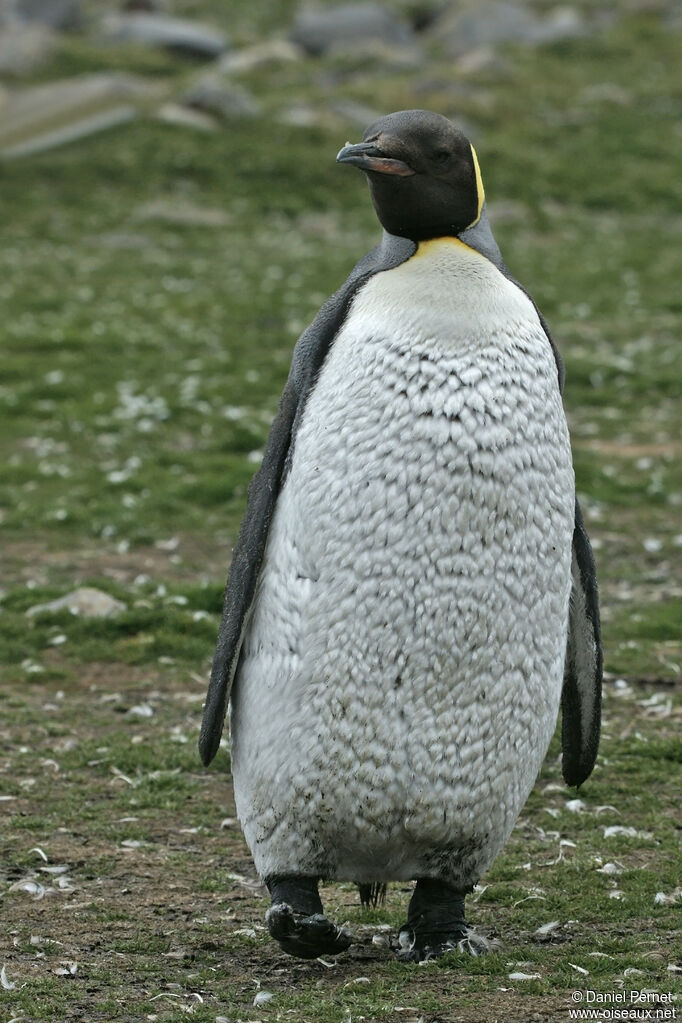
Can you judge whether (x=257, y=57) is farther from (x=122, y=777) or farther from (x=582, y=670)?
(x=582, y=670)

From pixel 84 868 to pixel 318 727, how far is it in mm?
1415

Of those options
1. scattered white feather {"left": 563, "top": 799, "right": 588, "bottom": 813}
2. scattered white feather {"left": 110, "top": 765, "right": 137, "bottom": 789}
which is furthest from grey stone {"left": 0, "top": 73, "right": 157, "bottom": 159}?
scattered white feather {"left": 563, "top": 799, "right": 588, "bottom": 813}

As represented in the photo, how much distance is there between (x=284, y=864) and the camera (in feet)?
14.4

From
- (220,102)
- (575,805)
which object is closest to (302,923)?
(575,805)

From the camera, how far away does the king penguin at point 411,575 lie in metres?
4.15

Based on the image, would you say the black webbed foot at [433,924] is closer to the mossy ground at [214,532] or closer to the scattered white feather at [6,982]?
the mossy ground at [214,532]

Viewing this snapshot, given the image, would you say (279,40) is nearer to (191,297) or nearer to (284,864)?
(191,297)

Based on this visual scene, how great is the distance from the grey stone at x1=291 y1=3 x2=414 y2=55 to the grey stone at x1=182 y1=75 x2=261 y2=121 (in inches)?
329

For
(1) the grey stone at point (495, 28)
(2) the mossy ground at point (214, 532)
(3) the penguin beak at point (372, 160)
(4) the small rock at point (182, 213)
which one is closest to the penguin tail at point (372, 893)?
(2) the mossy ground at point (214, 532)

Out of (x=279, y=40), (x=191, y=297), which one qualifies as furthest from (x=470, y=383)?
(x=279, y=40)

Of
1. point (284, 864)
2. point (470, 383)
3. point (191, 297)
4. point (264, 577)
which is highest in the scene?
point (470, 383)

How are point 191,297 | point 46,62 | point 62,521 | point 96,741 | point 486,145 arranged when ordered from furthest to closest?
1. point 46,62
2. point 486,145
3. point 191,297
4. point 62,521
5. point 96,741

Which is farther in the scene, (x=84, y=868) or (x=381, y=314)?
(x=84, y=868)

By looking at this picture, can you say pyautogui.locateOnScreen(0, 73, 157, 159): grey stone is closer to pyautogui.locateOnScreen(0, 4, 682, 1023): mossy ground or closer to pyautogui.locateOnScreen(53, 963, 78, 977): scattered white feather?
pyautogui.locateOnScreen(0, 4, 682, 1023): mossy ground
